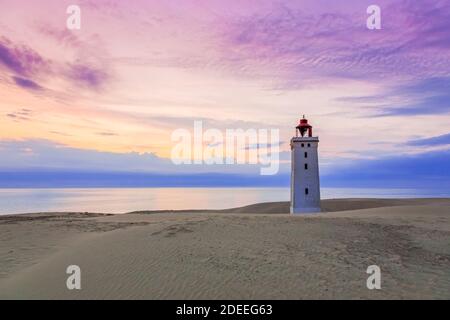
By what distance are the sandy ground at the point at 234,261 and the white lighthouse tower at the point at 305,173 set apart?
14219 mm

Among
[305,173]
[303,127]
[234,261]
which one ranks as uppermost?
[303,127]

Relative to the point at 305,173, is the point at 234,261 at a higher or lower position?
lower

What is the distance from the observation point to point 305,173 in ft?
102

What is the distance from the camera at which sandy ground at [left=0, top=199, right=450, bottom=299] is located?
816 centimetres

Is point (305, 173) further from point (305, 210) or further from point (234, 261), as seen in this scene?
point (234, 261)

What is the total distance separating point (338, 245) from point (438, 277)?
142 inches

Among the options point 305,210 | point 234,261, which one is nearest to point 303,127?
point 305,210

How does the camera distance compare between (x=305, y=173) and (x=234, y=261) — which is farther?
(x=305, y=173)

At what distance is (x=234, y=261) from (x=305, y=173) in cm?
2216

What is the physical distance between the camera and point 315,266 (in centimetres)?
962

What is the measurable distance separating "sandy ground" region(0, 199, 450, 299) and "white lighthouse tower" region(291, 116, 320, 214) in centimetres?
1422

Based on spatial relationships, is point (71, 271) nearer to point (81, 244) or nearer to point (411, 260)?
point (81, 244)

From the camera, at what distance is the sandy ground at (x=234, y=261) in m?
8.16
